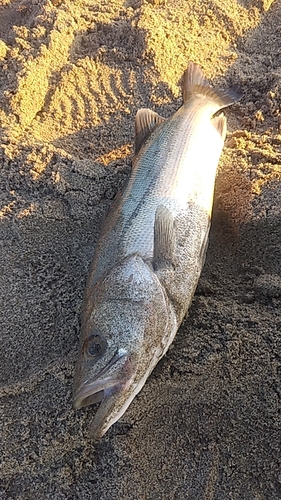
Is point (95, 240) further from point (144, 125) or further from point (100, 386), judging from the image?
point (100, 386)

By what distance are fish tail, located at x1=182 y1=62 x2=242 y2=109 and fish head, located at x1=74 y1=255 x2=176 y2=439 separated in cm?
206

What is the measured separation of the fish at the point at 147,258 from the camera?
259cm

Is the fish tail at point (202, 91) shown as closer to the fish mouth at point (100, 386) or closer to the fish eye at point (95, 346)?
the fish eye at point (95, 346)

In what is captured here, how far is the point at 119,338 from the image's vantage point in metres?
2.69

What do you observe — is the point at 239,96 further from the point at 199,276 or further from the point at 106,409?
the point at 106,409

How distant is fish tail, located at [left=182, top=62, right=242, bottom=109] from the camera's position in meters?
4.46

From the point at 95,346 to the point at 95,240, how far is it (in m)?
1.27

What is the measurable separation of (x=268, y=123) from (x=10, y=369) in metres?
3.19

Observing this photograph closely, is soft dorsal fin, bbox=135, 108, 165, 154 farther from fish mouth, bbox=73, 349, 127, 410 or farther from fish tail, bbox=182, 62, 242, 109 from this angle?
fish mouth, bbox=73, 349, 127, 410

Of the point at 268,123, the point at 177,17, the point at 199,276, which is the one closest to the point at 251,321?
the point at 199,276

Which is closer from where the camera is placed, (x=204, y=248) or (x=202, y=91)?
(x=204, y=248)

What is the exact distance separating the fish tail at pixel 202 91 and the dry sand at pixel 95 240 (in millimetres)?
252

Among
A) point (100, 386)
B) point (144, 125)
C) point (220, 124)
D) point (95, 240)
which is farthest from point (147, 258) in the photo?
point (220, 124)

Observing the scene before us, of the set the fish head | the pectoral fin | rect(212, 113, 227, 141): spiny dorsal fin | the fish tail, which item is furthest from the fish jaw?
the fish tail
